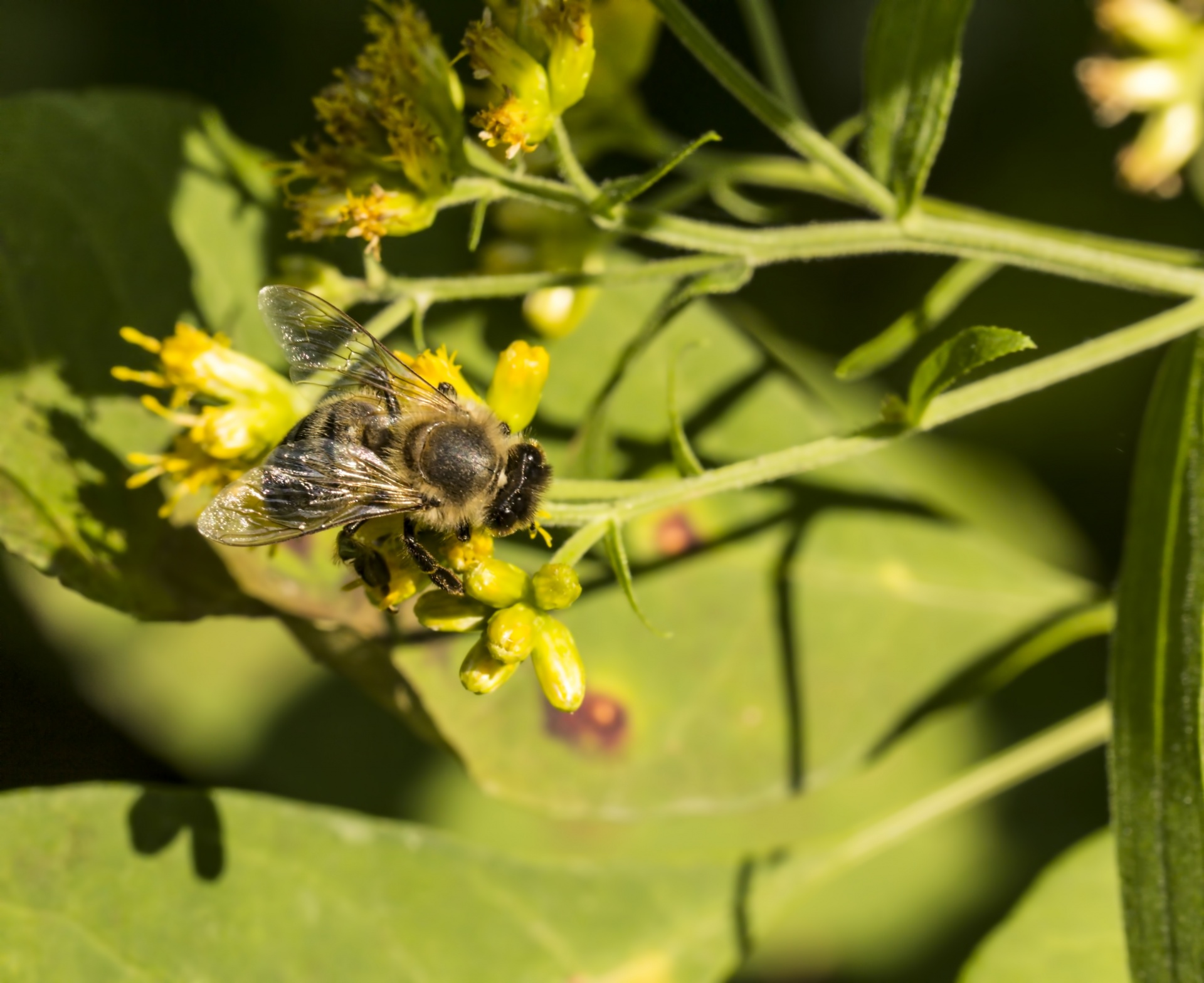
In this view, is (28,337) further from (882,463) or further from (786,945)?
(786,945)

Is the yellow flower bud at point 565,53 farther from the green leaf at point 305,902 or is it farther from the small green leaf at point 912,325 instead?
the green leaf at point 305,902

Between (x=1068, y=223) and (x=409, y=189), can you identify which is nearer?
(x=409, y=189)

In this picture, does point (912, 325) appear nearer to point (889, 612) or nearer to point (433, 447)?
point (433, 447)

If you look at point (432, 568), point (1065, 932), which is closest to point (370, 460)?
point (432, 568)

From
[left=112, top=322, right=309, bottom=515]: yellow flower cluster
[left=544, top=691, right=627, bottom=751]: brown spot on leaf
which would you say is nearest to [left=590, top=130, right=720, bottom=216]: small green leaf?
[left=112, top=322, right=309, bottom=515]: yellow flower cluster

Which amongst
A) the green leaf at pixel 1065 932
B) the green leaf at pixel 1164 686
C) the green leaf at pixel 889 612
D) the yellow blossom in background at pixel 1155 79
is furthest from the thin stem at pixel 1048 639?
the yellow blossom in background at pixel 1155 79

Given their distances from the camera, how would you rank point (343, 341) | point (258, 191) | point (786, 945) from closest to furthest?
point (343, 341) → point (258, 191) → point (786, 945)

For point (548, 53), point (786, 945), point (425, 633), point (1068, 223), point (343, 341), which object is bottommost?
point (786, 945)

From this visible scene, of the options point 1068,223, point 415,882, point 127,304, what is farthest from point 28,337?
point 1068,223
